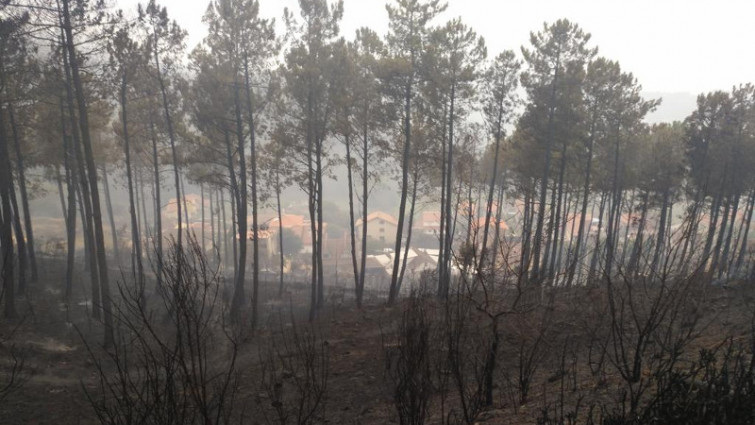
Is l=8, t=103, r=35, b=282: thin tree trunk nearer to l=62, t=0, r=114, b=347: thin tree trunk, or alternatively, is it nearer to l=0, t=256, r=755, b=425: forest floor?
l=0, t=256, r=755, b=425: forest floor

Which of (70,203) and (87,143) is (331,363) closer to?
(87,143)

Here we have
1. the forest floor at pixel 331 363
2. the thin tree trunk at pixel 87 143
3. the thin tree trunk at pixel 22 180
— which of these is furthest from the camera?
the thin tree trunk at pixel 22 180

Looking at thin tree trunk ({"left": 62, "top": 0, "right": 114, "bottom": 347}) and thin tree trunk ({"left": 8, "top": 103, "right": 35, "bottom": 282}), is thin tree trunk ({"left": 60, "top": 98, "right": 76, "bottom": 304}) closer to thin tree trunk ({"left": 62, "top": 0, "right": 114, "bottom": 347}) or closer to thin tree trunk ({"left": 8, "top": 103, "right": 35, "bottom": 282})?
thin tree trunk ({"left": 8, "top": 103, "right": 35, "bottom": 282})

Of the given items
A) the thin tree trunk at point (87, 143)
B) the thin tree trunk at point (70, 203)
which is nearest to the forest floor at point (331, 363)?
the thin tree trunk at point (70, 203)

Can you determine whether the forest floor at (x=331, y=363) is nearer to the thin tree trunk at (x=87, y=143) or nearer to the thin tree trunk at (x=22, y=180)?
the thin tree trunk at (x=87, y=143)

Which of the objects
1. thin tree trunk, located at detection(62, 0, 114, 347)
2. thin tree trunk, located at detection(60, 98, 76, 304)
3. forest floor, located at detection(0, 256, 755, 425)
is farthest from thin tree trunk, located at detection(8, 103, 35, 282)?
thin tree trunk, located at detection(62, 0, 114, 347)

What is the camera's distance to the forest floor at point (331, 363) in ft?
23.7

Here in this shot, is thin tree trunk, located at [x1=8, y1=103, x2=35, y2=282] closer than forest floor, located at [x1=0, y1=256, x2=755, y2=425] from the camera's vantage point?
No

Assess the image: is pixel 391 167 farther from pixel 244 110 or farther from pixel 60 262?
pixel 60 262

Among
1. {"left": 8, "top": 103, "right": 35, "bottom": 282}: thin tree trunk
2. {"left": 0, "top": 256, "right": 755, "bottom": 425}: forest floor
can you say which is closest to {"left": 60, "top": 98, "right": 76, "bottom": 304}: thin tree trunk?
{"left": 0, "top": 256, "right": 755, "bottom": 425}: forest floor

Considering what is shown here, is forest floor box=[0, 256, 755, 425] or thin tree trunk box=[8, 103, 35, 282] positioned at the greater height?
thin tree trunk box=[8, 103, 35, 282]

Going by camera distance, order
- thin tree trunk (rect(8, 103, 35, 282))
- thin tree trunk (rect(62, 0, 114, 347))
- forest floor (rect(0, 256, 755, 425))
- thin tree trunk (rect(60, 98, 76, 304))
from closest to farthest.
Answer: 1. forest floor (rect(0, 256, 755, 425))
2. thin tree trunk (rect(62, 0, 114, 347))
3. thin tree trunk (rect(8, 103, 35, 282))
4. thin tree trunk (rect(60, 98, 76, 304))

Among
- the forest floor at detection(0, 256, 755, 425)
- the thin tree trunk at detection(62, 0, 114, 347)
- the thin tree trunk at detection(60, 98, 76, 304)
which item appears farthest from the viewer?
the thin tree trunk at detection(60, 98, 76, 304)

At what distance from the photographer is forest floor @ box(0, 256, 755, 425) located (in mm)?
7234
